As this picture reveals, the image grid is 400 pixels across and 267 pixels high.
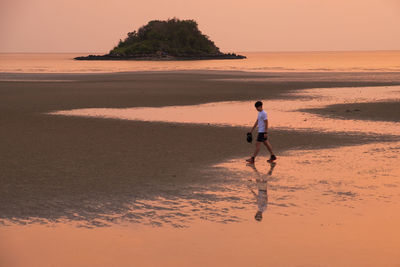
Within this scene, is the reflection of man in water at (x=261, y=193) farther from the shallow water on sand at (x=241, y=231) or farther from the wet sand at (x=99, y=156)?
the wet sand at (x=99, y=156)

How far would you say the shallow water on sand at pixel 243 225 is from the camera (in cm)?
797

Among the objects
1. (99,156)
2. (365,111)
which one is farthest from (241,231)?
(365,111)

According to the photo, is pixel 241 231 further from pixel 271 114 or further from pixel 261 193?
pixel 271 114

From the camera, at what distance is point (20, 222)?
9.69 metres

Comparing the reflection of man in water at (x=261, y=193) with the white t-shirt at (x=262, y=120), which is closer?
the reflection of man in water at (x=261, y=193)

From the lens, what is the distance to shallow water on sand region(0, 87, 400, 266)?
797 cm

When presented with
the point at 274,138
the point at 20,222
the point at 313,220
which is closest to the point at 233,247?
the point at 313,220

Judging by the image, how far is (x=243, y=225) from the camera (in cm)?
934

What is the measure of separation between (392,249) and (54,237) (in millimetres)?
4835

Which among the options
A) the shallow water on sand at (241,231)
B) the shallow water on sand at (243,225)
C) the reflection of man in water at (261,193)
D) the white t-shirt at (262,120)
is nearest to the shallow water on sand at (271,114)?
the white t-shirt at (262,120)

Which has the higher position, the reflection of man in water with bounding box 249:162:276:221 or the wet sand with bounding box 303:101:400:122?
the wet sand with bounding box 303:101:400:122

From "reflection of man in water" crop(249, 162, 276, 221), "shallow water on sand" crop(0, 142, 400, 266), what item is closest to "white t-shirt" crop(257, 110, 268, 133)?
"reflection of man in water" crop(249, 162, 276, 221)

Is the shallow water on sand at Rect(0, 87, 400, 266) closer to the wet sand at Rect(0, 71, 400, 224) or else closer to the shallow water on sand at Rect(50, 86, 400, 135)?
the wet sand at Rect(0, 71, 400, 224)

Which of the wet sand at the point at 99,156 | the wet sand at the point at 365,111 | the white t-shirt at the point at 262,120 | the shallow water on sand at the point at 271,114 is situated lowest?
the wet sand at the point at 99,156
